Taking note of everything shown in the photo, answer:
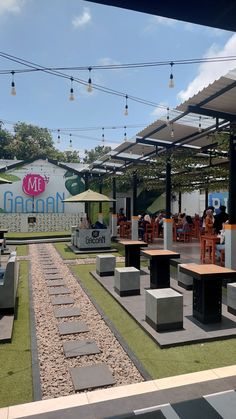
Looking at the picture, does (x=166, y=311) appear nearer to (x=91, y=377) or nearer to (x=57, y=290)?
(x=91, y=377)

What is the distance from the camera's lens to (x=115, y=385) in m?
3.15

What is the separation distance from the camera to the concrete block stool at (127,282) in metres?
6.08

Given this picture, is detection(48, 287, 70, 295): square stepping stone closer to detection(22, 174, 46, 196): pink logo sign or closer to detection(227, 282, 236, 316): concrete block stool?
detection(227, 282, 236, 316): concrete block stool

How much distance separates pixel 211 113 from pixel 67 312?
4.81 m

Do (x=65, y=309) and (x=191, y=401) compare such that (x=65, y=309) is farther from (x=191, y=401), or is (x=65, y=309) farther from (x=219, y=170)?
(x=219, y=170)

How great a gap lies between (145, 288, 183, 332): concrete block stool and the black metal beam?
3933mm

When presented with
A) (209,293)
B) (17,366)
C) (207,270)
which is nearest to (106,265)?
(207,270)

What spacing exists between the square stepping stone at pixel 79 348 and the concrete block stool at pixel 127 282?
6.34 feet

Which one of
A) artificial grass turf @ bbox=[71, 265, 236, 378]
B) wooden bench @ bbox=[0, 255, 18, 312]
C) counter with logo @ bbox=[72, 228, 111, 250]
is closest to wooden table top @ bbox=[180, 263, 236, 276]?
artificial grass turf @ bbox=[71, 265, 236, 378]

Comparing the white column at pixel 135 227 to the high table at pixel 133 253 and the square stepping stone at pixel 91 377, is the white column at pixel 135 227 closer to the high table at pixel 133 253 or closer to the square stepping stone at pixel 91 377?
the high table at pixel 133 253

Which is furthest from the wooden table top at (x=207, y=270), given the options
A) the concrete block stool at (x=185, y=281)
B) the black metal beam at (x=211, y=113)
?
the black metal beam at (x=211, y=113)

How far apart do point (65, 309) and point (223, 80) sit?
456 centimetres

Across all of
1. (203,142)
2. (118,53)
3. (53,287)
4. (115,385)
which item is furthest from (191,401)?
(203,142)

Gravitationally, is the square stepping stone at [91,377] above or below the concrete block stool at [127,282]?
below
